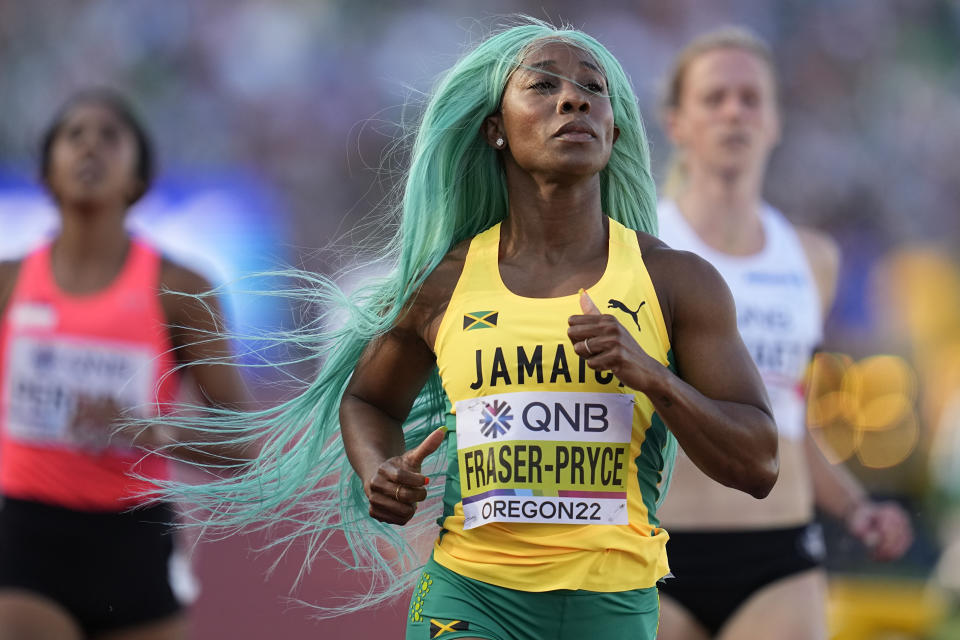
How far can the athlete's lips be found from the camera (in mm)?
3023

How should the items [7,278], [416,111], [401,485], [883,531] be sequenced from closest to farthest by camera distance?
[401,485] < [883,531] < [7,278] < [416,111]

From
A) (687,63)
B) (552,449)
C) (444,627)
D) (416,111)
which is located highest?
(416,111)

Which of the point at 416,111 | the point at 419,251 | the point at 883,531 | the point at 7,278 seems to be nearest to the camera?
the point at 419,251

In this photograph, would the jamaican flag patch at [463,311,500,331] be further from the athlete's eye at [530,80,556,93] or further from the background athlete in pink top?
the background athlete in pink top

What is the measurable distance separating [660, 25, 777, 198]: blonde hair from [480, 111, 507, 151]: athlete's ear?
7.65 ft

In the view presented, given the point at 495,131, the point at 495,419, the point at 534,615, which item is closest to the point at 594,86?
the point at 495,131

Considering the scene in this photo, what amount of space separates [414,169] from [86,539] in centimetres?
247

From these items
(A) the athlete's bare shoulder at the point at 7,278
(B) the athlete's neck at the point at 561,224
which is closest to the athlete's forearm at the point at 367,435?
(B) the athlete's neck at the point at 561,224

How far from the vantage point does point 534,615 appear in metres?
2.88

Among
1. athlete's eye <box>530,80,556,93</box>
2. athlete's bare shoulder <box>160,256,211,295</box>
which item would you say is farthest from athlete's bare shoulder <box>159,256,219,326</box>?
athlete's eye <box>530,80,556,93</box>

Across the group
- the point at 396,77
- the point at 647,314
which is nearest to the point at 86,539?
the point at 647,314

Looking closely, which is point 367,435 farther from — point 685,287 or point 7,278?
point 7,278

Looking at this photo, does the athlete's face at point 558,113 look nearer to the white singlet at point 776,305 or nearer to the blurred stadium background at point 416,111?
the white singlet at point 776,305

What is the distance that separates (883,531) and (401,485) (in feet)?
8.80
